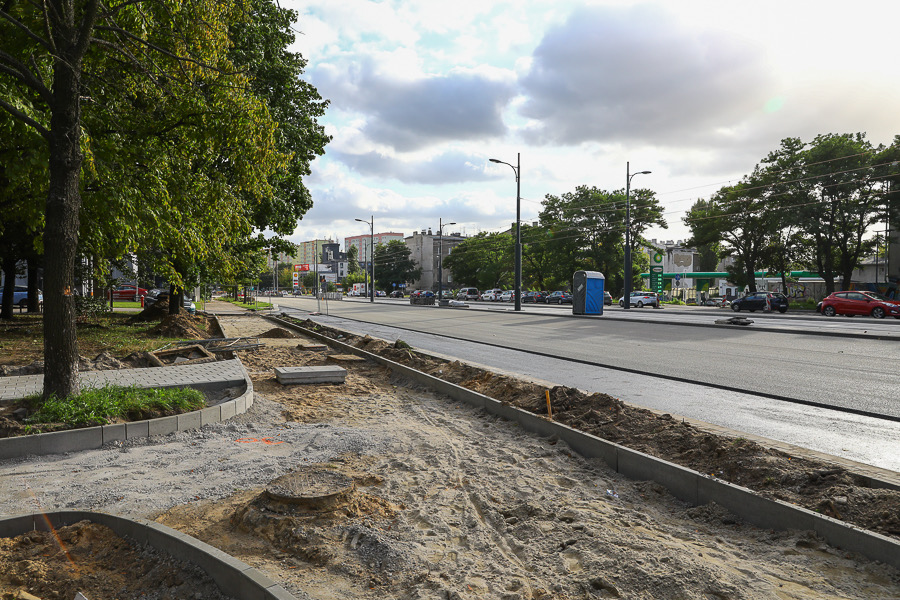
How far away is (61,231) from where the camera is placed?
6.57 m

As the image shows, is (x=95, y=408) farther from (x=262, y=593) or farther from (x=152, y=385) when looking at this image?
(x=262, y=593)

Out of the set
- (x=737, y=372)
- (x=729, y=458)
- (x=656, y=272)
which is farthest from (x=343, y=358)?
(x=656, y=272)

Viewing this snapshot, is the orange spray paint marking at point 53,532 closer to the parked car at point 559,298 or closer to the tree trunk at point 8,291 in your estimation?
the tree trunk at point 8,291

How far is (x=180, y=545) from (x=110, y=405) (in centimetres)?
364

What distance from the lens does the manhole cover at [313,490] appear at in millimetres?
4012

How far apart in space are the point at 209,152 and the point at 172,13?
7.11 feet

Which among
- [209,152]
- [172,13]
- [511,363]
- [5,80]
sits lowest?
[511,363]

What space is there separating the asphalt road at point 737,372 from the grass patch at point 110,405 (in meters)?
5.89

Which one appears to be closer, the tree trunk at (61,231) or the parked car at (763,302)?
the tree trunk at (61,231)

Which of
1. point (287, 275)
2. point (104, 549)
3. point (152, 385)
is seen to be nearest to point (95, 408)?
point (152, 385)

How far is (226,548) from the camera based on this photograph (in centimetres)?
351

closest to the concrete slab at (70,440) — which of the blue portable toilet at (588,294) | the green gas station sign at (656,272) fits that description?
the blue portable toilet at (588,294)

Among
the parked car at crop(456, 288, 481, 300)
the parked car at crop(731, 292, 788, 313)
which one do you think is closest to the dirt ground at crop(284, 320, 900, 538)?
the parked car at crop(731, 292, 788, 313)

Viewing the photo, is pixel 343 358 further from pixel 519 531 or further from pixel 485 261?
pixel 485 261
